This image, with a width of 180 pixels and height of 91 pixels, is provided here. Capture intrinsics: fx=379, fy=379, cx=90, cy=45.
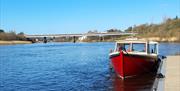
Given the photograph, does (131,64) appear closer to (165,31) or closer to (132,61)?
(132,61)

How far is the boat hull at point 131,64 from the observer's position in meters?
26.0

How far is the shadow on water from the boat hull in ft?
1.42

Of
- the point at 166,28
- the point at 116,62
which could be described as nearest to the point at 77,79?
the point at 116,62

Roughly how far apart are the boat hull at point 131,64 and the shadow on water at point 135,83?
0.43 m

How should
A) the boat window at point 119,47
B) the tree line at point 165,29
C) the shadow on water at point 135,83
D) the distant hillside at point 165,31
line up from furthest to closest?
the tree line at point 165,29 < the distant hillside at point 165,31 < the boat window at point 119,47 < the shadow on water at point 135,83

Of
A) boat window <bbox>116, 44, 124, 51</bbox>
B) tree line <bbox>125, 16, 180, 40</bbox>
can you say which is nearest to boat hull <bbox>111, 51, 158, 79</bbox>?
boat window <bbox>116, 44, 124, 51</bbox>

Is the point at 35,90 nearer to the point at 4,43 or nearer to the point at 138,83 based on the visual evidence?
the point at 138,83

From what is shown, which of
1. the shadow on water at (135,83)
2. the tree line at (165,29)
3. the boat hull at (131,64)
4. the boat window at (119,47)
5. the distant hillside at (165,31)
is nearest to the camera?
the shadow on water at (135,83)

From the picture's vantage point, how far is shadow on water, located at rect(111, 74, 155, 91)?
22975 millimetres

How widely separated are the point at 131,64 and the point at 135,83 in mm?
1802

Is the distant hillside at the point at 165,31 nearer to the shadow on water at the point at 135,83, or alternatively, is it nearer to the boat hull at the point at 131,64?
Result: the boat hull at the point at 131,64

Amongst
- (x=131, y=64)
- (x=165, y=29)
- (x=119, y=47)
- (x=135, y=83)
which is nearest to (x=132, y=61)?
(x=131, y=64)

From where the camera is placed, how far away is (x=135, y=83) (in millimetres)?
24828

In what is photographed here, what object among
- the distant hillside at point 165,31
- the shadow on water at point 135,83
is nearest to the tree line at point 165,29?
the distant hillside at point 165,31
